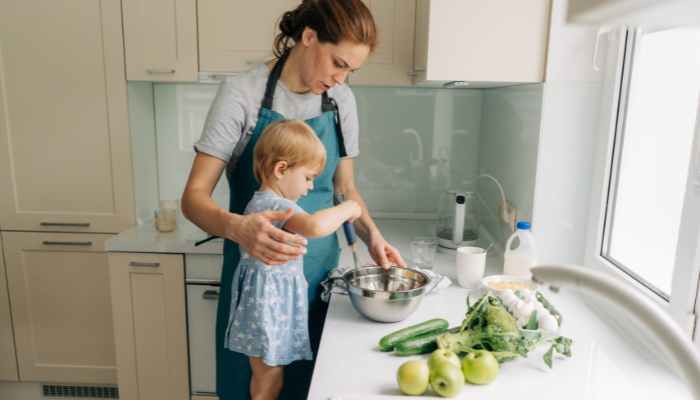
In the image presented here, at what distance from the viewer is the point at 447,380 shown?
31.5 inches

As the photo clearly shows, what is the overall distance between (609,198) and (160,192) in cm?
196

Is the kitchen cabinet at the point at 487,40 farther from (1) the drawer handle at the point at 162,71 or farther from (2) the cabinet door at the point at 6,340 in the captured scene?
(2) the cabinet door at the point at 6,340

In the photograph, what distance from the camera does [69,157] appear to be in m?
1.96

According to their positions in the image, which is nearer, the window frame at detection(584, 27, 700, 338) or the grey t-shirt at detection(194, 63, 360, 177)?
the window frame at detection(584, 27, 700, 338)

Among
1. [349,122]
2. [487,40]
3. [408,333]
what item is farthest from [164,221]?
[487,40]

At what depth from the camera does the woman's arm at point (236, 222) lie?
100 centimetres

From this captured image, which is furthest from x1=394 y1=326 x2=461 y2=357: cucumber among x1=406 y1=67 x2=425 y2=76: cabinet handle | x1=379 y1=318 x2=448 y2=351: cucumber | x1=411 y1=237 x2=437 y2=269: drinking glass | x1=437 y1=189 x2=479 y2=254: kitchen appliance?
x1=406 y1=67 x2=425 y2=76: cabinet handle

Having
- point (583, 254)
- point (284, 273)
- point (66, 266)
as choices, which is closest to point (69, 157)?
point (66, 266)

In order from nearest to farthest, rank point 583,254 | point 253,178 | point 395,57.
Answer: point 253,178 < point 583,254 < point 395,57

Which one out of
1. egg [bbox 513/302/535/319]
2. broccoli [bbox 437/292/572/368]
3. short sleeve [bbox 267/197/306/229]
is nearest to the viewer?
broccoli [bbox 437/292/572/368]

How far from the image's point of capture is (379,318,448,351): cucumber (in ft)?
3.20

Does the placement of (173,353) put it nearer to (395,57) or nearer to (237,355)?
(237,355)

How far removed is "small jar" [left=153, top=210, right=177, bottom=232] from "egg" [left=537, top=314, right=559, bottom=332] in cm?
149

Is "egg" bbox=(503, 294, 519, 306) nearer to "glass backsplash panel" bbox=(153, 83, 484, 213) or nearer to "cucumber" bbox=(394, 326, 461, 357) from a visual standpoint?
"cucumber" bbox=(394, 326, 461, 357)
